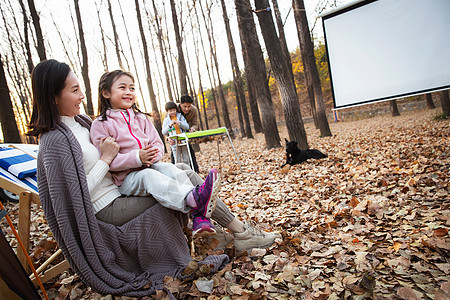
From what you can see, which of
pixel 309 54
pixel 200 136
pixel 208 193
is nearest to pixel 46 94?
pixel 208 193

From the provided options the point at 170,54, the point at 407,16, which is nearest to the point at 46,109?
the point at 407,16

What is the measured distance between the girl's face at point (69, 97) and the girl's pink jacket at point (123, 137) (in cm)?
19

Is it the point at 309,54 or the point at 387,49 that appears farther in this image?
the point at 309,54

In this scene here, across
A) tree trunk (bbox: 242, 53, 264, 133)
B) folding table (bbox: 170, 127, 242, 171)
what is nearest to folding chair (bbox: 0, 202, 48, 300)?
folding table (bbox: 170, 127, 242, 171)

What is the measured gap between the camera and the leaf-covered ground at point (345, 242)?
4.89ft

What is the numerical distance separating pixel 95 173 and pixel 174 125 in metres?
3.59

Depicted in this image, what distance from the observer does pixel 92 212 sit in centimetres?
170

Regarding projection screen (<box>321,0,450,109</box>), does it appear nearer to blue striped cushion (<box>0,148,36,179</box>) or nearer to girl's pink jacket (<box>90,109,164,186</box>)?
girl's pink jacket (<box>90,109,164,186</box>)

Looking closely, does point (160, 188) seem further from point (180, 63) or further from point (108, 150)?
point (180, 63)

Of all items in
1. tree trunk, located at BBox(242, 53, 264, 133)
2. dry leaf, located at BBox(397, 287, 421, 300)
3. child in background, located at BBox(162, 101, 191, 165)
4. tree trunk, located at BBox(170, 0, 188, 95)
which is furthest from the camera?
tree trunk, located at BBox(242, 53, 264, 133)

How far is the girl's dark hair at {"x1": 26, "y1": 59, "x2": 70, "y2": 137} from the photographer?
67.8 inches

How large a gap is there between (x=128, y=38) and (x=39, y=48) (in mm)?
10987

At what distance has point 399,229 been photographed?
2.03m

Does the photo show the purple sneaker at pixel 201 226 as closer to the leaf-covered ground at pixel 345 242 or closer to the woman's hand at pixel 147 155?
the leaf-covered ground at pixel 345 242
